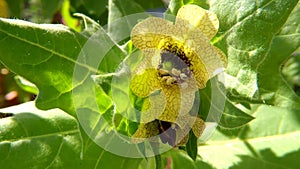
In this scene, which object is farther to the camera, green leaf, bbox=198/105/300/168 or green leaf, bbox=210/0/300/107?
green leaf, bbox=198/105/300/168

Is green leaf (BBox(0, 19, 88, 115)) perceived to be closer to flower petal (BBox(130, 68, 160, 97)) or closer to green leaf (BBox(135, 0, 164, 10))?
flower petal (BBox(130, 68, 160, 97))

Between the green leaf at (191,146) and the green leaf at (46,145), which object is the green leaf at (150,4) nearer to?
the green leaf at (46,145)

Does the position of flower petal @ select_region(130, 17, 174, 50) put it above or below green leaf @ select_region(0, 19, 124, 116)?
above

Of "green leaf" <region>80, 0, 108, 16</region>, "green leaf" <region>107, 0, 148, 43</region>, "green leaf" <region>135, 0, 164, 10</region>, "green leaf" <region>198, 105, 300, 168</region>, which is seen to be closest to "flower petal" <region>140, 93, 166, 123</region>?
"green leaf" <region>107, 0, 148, 43</region>

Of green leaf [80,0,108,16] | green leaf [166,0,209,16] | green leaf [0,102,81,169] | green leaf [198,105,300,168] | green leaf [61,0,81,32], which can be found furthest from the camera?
green leaf [61,0,81,32]

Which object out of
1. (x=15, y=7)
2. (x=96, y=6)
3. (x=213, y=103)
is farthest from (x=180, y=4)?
(x=15, y=7)

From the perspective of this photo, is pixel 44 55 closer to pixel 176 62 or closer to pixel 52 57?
pixel 52 57

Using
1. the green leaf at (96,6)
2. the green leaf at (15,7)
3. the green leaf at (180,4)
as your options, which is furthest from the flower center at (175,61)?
the green leaf at (15,7)

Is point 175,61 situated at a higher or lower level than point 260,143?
higher

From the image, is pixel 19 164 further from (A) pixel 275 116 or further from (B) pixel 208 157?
(A) pixel 275 116
